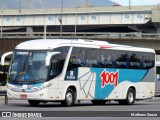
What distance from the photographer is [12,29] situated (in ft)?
447

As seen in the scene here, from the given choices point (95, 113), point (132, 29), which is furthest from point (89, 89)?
point (132, 29)

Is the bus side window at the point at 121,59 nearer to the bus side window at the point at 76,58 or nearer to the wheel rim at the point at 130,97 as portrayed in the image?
the wheel rim at the point at 130,97

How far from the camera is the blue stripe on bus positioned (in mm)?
28891

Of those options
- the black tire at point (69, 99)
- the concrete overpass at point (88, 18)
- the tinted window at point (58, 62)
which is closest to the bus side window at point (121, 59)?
the black tire at point (69, 99)

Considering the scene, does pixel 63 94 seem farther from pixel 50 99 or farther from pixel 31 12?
pixel 31 12

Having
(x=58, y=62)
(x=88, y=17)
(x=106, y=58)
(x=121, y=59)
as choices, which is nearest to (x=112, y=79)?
(x=121, y=59)

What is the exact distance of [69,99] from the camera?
26.9 m

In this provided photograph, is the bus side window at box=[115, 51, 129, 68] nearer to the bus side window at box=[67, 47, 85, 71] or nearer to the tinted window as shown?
the bus side window at box=[67, 47, 85, 71]

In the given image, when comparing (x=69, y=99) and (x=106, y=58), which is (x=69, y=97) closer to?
(x=69, y=99)

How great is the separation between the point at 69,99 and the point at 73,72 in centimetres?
125

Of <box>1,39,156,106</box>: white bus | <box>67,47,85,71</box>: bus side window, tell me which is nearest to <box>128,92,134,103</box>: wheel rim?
<box>1,39,156,106</box>: white bus

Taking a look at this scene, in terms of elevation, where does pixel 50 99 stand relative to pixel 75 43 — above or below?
below

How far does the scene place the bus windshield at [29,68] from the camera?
2561 centimetres

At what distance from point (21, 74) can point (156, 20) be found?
3067 inches
